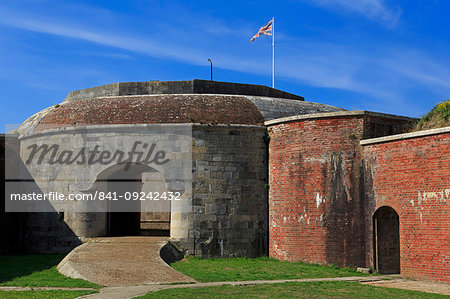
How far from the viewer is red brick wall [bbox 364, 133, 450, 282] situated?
39.2 ft

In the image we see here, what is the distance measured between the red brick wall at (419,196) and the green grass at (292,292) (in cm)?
205

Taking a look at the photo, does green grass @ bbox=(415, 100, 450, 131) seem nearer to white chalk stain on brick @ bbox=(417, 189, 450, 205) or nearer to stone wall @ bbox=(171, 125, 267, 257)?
white chalk stain on brick @ bbox=(417, 189, 450, 205)

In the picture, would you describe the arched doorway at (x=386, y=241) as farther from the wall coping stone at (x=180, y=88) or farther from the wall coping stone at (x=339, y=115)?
the wall coping stone at (x=180, y=88)

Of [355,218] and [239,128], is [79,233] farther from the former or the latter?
[355,218]

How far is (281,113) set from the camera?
17000mm

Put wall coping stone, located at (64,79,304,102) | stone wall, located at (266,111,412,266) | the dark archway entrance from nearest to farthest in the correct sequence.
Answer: stone wall, located at (266,111,412,266), wall coping stone, located at (64,79,304,102), the dark archway entrance

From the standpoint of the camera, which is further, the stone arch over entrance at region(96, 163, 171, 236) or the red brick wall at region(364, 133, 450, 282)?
the stone arch over entrance at region(96, 163, 171, 236)

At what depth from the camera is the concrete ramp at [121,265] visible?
11.3 meters

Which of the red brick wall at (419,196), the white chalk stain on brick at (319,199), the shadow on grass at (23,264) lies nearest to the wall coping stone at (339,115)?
the red brick wall at (419,196)

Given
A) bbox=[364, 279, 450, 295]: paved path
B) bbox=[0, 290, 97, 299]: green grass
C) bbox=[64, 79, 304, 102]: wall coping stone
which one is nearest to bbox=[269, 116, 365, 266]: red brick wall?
bbox=[364, 279, 450, 295]: paved path

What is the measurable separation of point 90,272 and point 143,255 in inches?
73.0

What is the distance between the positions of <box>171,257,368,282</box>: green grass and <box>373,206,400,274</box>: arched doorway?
29.4 inches

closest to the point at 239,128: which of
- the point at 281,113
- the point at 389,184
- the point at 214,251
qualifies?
the point at 281,113

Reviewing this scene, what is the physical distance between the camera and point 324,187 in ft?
47.4
